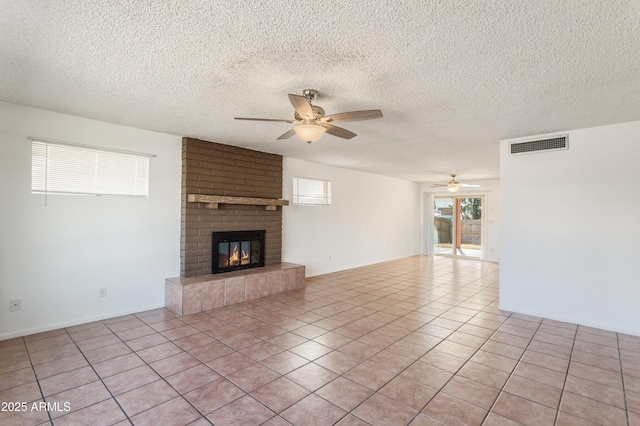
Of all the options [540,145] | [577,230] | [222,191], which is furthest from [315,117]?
[577,230]

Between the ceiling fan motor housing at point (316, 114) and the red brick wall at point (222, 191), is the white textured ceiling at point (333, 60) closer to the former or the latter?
the ceiling fan motor housing at point (316, 114)

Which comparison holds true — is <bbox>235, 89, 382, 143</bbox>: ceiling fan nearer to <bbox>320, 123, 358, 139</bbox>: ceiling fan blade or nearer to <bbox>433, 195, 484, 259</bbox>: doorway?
<bbox>320, 123, 358, 139</bbox>: ceiling fan blade

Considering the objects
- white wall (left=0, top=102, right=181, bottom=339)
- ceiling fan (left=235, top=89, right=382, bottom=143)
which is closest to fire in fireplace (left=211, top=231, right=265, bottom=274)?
white wall (left=0, top=102, right=181, bottom=339)

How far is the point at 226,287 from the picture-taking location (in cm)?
443

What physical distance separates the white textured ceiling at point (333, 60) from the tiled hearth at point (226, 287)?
2.11 m

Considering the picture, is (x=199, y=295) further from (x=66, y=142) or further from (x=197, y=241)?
(x=66, y=142)

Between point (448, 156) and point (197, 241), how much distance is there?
4466 millimetres

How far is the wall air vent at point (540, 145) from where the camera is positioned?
388 centimetres

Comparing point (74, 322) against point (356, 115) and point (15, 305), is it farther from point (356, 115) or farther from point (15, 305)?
point (356, 115)

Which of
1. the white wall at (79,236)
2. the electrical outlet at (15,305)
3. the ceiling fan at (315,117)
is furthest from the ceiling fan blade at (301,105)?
the electrical outlet at (15,305)

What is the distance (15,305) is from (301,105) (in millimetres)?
3649

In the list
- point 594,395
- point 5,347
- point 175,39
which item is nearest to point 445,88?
point 175,39

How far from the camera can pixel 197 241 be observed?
460 cm

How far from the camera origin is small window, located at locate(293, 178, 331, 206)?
6297mm
